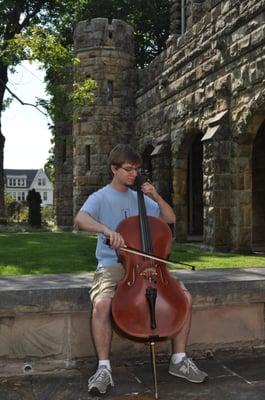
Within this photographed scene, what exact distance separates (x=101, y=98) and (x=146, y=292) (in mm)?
15163

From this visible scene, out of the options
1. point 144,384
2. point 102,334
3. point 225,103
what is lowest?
point 144,384

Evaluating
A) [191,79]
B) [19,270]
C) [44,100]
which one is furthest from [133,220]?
[44,100]

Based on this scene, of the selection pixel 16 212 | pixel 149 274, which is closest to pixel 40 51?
pixel 149 274

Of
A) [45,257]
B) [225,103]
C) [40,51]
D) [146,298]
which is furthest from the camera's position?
[40,51]

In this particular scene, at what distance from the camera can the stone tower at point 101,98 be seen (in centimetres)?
1764

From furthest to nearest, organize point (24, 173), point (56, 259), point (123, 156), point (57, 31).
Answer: point (24, 173) → point (57, 31) → point (56, 259) → point (123, 156)

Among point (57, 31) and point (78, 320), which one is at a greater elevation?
point (57, 31)

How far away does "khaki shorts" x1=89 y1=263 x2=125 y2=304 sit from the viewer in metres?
3.37

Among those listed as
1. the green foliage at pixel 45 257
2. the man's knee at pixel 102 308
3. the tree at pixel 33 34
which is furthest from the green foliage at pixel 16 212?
the man's knee at pixel 102 308

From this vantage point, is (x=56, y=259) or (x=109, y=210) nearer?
(x=109, y=210)

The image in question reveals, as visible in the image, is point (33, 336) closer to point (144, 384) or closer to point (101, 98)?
point (144, 384)

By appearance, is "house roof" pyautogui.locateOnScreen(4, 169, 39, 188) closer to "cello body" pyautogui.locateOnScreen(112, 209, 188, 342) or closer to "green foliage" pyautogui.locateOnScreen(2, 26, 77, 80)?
"green foliage" pyautogui.locateOnScreen(2, 26, 77, 80)

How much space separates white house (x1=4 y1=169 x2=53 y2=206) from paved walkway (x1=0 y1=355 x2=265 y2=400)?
8487 cm

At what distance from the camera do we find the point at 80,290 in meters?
3.66
